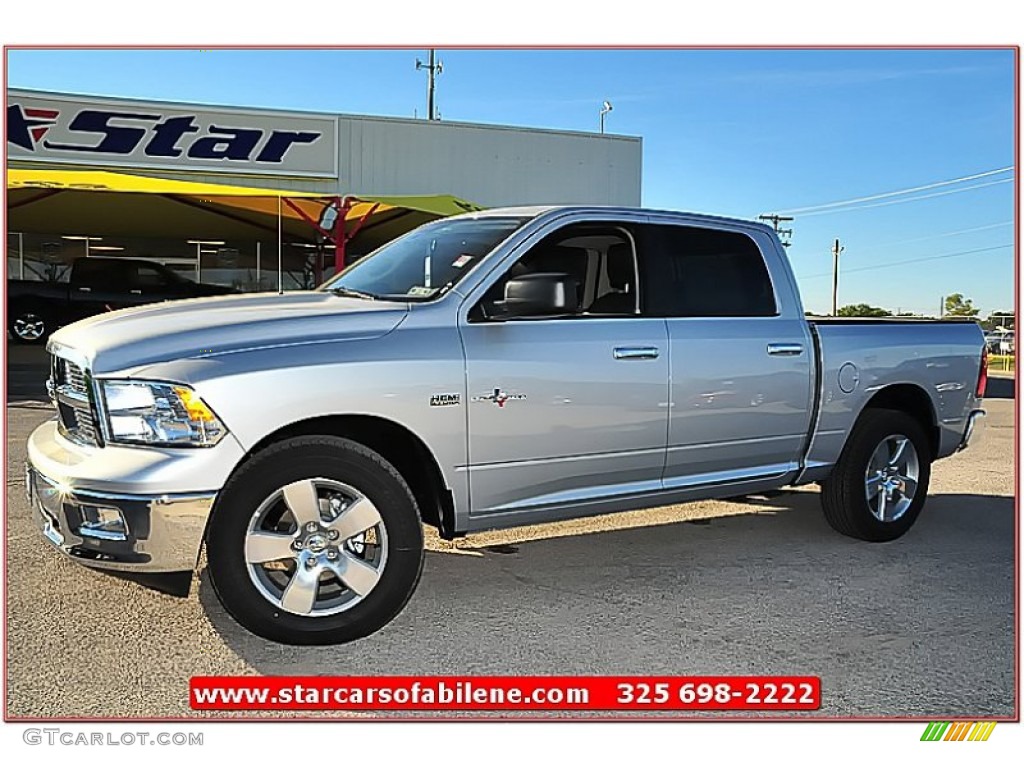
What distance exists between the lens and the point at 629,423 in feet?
14.8

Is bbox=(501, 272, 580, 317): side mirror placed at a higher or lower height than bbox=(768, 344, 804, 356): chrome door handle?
higher

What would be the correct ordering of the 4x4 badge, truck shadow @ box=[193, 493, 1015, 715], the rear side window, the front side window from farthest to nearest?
the rear side window → the front side window → the 4x4 badge → truck shadow @ box=[193, 493, 1015, 715]

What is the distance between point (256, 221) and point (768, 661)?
1465 centimetres

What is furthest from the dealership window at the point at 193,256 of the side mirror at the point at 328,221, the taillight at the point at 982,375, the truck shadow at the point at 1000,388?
the taillight at the point at 982,375

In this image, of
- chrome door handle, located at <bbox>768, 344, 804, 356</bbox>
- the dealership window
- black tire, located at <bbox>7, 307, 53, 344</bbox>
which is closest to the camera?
chrome door handle, located at <bbox>768, 344, 804, 356</bbox>

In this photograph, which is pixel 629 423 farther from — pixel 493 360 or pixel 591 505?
pixel 493 360

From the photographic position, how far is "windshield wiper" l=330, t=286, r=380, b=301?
14.6ft

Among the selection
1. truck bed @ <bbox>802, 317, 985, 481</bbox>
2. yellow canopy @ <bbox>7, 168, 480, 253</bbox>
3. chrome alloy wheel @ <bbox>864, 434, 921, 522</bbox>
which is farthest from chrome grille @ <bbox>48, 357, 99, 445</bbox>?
yellow canopy @ <bbox>7, 168, 480, 253</bbox>

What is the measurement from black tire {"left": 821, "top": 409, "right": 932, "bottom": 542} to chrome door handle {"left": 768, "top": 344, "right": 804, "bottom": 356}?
696 mm

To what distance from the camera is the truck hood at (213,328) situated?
359cm

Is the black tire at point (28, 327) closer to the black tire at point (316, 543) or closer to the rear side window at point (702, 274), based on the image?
the rear side window at point (702, 274)

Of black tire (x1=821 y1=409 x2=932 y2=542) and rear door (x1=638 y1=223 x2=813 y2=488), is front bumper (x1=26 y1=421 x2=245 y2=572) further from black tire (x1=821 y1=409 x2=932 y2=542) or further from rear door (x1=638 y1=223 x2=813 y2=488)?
black tire (x1=821 y1=409 x2=932 y2=542)

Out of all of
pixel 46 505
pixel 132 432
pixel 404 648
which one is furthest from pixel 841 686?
pixel 46 505

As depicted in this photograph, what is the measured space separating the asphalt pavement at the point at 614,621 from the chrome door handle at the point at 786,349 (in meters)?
1.13
